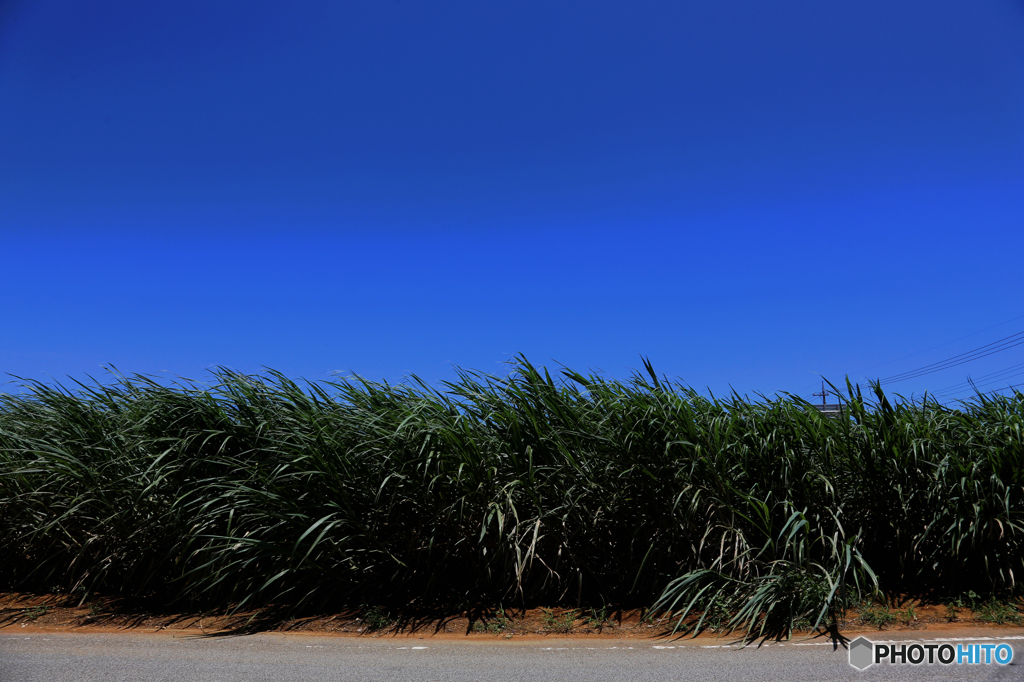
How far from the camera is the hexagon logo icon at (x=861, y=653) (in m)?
4.46

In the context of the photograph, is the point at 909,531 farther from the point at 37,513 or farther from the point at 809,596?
the point at 37,513

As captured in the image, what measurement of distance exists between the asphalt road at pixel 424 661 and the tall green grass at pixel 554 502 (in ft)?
1.85

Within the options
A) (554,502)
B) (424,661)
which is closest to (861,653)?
(554,502)

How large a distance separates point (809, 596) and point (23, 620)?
710 centimetres

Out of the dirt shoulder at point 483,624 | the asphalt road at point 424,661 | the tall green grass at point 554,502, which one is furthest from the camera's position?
the tall green grass at point 554,502

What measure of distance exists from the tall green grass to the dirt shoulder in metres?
0.19

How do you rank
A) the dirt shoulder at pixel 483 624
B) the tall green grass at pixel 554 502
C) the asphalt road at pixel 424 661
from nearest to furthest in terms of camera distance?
the asphalt road at pixel 424 661 < the dirt shoulder at pixel 483 624 < the tall green grass at pixel 554 502

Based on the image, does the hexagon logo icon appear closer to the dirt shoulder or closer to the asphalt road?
the asphalt road

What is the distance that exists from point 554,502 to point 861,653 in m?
2.60

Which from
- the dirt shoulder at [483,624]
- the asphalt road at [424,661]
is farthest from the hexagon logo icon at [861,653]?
the dirt shoulder at [483,624]

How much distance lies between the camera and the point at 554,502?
19.6 feet

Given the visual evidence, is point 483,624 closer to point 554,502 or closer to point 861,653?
point 554,502

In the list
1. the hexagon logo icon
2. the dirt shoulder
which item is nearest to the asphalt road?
the hexagon logo icon

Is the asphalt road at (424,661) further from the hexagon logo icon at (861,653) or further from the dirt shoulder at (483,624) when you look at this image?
the dirt shoulder at (483,624)
